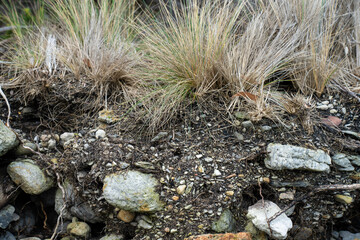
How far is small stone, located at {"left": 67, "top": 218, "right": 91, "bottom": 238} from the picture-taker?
205cm

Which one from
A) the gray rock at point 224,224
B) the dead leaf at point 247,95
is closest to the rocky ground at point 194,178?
the gray rock at point 224,224

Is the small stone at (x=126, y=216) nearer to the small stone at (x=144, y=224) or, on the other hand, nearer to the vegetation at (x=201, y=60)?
the small stone at (x=144, y=224)

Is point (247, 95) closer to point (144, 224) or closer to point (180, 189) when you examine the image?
point (180, 189)

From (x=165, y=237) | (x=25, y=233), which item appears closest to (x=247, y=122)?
(x=165, y=237)

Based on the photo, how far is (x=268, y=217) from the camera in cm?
185

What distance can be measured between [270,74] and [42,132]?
1.63m

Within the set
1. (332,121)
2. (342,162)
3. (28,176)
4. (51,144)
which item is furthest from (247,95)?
(28,176)

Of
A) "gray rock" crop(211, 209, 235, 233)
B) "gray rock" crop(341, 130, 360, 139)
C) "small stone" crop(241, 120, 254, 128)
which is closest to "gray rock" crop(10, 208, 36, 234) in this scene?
"gray rock" crop(211, 209, 235, 233)

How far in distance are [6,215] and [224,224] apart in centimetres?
137

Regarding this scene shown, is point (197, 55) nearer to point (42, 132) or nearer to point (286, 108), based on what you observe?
point (286, 108)

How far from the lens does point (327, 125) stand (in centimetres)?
210

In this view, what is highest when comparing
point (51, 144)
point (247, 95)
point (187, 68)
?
point (187, 68)

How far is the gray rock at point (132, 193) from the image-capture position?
1869mm

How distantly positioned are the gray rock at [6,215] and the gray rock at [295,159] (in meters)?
1.63
